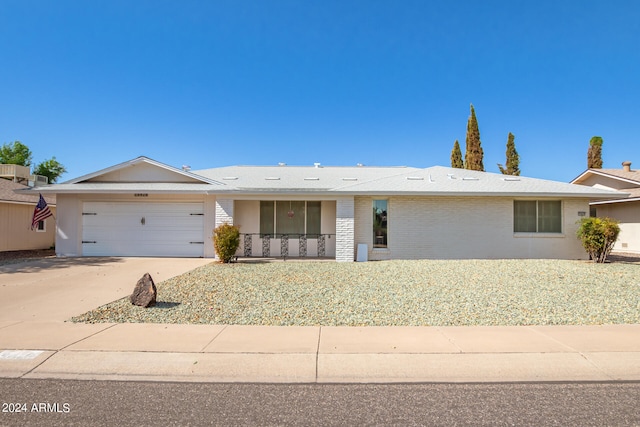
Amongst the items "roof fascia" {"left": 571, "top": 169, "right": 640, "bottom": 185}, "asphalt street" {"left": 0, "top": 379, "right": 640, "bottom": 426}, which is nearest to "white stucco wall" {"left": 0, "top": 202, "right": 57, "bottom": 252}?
"asphalt street" {"left": 0, "top": 379, "right": 640, "bottom": 426}

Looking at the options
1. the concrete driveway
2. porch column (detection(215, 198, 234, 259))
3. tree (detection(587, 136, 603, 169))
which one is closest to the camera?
the concrete driveway

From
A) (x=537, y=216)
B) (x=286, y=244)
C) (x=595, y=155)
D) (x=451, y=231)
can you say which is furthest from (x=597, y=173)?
(x=286, y=244)

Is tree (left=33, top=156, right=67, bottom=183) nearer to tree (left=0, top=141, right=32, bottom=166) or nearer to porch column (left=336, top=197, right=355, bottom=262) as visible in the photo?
tree (left=0, top=141, right=32, bottom=166)

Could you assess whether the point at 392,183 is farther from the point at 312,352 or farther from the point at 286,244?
the point at 312,352

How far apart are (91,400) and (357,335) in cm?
344

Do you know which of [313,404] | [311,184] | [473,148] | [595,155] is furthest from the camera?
[595,155]

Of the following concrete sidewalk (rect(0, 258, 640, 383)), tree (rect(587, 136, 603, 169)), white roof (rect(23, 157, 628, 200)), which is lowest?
concrete sidewalk (rect(0, 258, 640, 383))

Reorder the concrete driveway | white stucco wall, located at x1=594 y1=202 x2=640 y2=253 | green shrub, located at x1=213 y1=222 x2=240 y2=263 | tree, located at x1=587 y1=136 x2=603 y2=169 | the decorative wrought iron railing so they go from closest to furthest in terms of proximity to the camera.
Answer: the concrete driveway
green shrub, located at x1=213 y1=222 x2=240 y2=263
the decorative wrought iron railing
white stucco wall, located at x1=594 y1=202 x2=640 y2=253
tree, located at x1=587 y1=136 x2=603 y2=169

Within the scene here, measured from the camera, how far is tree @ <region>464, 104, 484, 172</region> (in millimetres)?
31562

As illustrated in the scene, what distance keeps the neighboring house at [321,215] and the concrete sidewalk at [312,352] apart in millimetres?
8372

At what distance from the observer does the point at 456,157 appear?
34.2 meters

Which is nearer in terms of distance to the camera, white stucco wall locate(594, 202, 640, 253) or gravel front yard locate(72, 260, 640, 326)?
gravel front yard locate(72, 260, 640, 326)

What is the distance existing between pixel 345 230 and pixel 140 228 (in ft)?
28.0

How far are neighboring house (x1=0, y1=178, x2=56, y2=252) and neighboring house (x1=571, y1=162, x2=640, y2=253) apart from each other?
2854cm
